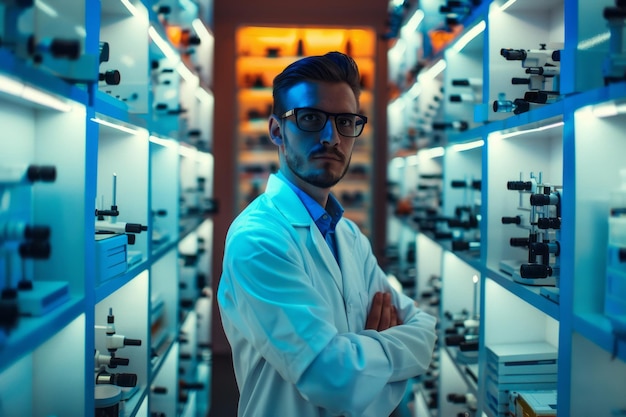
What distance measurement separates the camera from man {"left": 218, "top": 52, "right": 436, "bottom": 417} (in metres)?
1.50

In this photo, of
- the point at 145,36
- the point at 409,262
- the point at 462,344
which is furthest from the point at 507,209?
the point at 409,262

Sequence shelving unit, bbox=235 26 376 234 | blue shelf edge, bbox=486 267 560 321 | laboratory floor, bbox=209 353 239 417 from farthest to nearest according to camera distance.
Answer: shelving unit, bbox=235 26 376 234 → laboratory floor, bbox=209 353 239 417 → blue shelf edge, bbox=486 267 560 321

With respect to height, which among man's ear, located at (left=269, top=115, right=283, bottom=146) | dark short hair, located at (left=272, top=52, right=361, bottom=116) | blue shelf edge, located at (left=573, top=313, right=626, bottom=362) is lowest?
blue shelf edge, located at (left=573, top=313, right=626, bottom=362)

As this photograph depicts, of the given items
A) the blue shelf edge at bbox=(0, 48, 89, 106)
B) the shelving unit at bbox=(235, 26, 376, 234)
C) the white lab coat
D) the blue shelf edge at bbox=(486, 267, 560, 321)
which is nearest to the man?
the white lab coat

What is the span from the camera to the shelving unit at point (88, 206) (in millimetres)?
1313

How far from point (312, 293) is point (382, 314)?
17.3 inches

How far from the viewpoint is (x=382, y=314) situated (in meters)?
1.90

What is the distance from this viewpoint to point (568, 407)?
62.3 inches

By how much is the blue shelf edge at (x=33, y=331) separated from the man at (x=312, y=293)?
16.2 inches

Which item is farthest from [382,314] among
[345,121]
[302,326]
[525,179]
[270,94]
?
[270,94]

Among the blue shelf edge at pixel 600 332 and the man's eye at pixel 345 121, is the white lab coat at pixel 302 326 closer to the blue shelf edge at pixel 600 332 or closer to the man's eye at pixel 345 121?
the man's eye at pixel 345 121

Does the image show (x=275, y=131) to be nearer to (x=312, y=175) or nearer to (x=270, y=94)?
(x=312, y=175)

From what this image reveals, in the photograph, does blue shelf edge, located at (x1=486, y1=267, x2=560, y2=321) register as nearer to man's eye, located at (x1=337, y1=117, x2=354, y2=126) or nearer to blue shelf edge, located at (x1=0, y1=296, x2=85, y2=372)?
man's eye, located at (x1=337, y1=117, x2=354, y2=126)

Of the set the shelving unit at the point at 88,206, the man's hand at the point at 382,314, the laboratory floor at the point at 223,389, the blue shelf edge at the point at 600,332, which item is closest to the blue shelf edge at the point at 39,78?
the shelving unit at the point at 88,206
